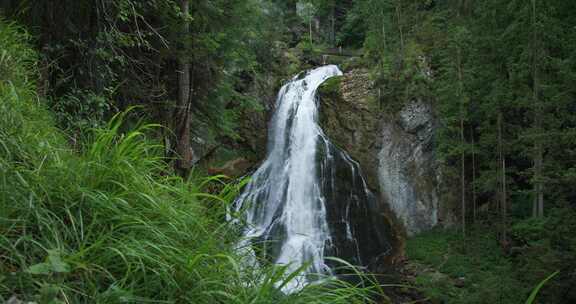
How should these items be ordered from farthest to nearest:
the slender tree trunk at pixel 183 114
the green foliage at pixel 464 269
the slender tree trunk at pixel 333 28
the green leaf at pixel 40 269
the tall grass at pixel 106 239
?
the slender tree trunk at pixel 333 28 → the green foliage at pixel 464 269 → the slender tree trunk at pixel 183 114 → the tall grass at pixel 106 239 → the green leaf at pixel 40 269

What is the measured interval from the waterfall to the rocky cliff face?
29.6 inches

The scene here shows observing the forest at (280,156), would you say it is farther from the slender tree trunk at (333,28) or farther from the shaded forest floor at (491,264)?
the slender tree trunk at (333,28)

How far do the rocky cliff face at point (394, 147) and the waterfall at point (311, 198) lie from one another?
0.75 meters

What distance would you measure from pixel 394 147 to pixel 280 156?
5.21 meters

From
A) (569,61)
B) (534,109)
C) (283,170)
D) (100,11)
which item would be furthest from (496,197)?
(100,11)

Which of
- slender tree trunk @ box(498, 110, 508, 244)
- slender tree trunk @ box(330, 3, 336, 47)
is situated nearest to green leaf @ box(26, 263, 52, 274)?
slender tree trunk @ box(498, 110, 508, 244)

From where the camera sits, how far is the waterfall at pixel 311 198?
1343 cm

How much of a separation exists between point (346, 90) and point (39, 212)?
668 inches

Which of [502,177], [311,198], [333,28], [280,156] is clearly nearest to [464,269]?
[502,177]

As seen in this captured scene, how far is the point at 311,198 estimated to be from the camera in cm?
1472

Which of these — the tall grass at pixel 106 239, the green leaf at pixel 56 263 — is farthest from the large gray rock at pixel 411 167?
the green leaf at pixel 56 263

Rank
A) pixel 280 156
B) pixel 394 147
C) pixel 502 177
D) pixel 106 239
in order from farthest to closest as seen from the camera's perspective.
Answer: pixel 280 156 → pixel 394 147 → pixel 502 177 → pixel 106 239

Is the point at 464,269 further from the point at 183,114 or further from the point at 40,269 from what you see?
the point at 40,269

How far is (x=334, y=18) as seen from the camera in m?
33.9
